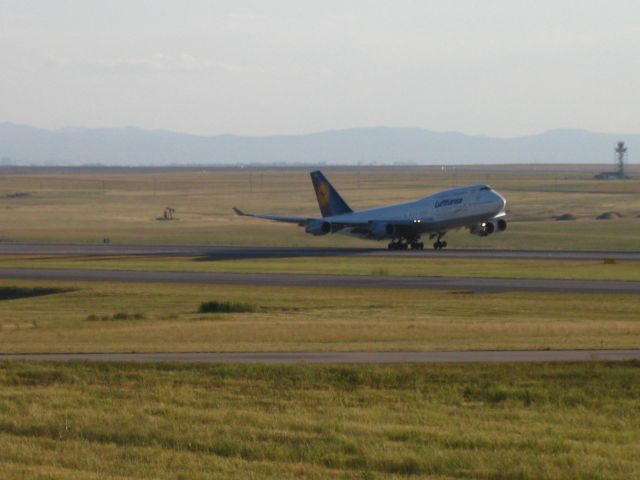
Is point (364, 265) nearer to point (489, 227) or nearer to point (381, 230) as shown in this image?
point (381, 230)

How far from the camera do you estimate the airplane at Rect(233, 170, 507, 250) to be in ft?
304

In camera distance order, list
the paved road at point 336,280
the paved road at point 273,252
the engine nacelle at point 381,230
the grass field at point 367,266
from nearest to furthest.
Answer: the paved road at point 336,280 → the grass field at point 367,266 → the paved road at point 273,252 → the engine nacelle at point 381,230

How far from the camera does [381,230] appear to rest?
307ft

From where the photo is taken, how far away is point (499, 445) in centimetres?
2188

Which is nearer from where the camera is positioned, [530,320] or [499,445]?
[499,445]

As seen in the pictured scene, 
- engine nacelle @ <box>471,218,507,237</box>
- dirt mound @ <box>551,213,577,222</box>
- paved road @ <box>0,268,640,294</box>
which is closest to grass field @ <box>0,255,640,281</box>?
paved road @ <box>0,268,640,294</box>

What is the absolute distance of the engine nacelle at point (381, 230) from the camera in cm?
9349

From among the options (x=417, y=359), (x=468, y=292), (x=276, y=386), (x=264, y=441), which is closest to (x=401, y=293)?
(x=468, y=292)

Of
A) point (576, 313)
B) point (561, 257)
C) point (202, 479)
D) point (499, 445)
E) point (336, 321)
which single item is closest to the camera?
point (202, 479)

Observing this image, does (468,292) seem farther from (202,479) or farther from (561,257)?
(202,479)

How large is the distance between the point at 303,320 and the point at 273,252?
4568 cm

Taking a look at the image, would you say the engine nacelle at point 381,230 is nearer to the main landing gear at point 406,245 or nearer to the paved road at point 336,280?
the main landing gear at point 406,245

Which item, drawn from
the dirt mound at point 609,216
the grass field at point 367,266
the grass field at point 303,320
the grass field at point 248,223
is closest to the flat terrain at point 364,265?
the grass field at point 367,266

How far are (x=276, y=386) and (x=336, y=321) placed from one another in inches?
706
